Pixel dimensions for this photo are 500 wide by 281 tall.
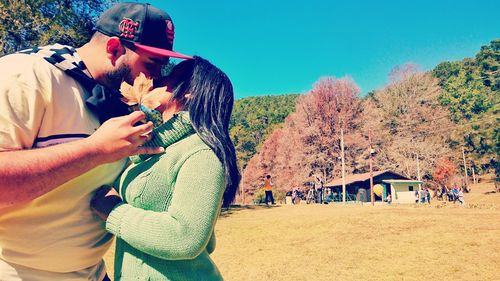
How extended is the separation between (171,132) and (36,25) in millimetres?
11653

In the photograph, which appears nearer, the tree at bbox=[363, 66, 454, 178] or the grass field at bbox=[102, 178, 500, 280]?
the grass field at bbox=[102, 178, 500, 280]

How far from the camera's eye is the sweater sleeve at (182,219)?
137 cm

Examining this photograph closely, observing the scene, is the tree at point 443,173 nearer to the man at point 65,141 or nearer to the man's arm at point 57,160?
the man at point 65,141

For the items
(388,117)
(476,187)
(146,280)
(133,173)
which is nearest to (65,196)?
(133,173)

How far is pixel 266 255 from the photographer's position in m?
8.89

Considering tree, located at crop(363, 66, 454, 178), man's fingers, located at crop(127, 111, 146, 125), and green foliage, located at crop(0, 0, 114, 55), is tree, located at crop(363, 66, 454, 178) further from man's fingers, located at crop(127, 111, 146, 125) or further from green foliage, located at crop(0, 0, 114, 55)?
man's fingers, located at crop(127, 111, 146, 125)

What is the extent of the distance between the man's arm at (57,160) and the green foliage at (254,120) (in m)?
53.1

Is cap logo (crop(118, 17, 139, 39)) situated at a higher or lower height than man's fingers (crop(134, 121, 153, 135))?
higher

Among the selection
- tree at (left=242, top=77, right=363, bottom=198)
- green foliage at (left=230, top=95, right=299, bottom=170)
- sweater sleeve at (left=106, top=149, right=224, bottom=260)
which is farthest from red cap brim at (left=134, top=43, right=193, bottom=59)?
A: green foliage at (left=230, top=95, right=299, bottom=170)

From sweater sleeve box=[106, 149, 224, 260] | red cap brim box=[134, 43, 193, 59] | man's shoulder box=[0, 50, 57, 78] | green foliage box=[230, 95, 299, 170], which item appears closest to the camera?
man's shoulder box=[0, 50, 57, 78]

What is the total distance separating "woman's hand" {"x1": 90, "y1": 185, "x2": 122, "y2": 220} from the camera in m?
1.47

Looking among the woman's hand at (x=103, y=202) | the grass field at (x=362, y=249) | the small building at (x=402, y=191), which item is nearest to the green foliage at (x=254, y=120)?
the small building at (x=402, y=191)

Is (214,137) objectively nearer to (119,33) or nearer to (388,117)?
(119,33)

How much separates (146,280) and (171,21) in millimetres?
1115
